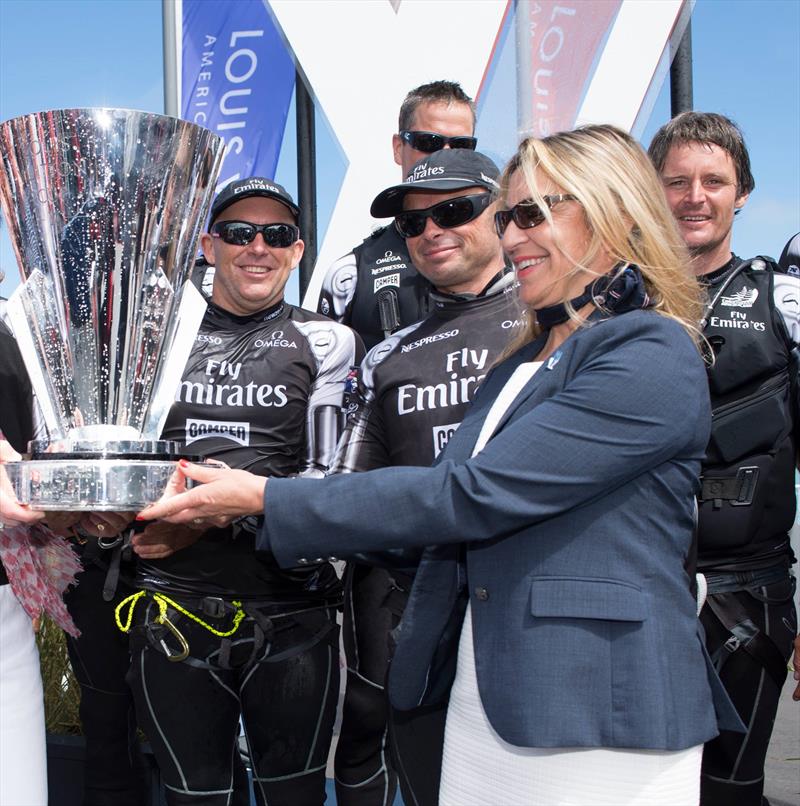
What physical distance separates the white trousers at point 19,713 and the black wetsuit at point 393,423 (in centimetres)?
99

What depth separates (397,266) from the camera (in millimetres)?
3586

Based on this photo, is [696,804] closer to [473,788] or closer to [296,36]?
[473,788]

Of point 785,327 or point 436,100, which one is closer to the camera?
point 785,327

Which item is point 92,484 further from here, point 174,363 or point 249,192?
point 249,192

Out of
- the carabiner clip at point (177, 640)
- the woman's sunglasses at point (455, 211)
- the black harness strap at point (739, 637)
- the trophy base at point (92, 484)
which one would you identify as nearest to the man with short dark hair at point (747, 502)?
the black harness strap at point (739, 637)

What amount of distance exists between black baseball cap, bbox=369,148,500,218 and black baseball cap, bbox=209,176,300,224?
1.01 ft

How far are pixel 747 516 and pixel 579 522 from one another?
131 centimetres

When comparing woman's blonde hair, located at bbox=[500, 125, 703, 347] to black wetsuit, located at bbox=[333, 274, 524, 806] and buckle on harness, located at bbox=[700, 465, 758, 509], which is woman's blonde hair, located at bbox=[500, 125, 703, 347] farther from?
buckle on harness, located at bbox=[700, 465, 758, 509]

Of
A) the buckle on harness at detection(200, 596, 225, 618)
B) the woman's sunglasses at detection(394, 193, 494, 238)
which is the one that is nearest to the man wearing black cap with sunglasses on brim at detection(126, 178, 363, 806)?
the buckle on harness at detection(200, 596, 225, 618)

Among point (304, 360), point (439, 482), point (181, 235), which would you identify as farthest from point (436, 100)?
point (439, 482)

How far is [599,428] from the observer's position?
5.38ft

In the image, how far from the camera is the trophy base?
190 cm

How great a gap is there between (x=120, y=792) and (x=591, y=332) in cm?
278

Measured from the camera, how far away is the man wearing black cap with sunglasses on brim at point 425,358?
2.79 metres
